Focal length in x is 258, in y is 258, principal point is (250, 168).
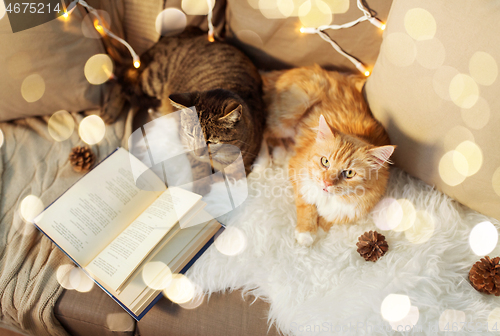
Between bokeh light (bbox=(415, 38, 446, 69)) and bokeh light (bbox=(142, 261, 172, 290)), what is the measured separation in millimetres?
1046

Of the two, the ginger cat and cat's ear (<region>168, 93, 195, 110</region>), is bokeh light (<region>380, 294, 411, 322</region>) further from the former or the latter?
cat's ear (<region>168, 93, 195, 110</region>)

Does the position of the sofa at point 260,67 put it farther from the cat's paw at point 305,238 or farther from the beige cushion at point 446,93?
the cat's paw at point 305,238

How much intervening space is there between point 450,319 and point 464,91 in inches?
25.6

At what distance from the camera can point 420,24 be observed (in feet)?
2.55

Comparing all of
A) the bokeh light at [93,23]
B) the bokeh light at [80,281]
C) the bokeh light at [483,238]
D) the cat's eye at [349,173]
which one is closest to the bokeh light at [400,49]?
the cat's eye at [349,173]

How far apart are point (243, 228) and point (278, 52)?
32.1 inches

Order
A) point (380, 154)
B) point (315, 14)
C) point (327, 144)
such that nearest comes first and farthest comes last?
point (380, 154) → point (327, 144) → point (315, 14)

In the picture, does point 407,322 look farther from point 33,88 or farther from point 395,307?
point 33,88

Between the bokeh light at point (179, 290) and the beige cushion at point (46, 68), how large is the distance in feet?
2.89

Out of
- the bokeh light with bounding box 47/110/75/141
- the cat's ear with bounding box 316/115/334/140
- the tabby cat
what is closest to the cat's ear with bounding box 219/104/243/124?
the tabby cat

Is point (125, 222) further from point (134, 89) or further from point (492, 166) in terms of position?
point (492, 166)

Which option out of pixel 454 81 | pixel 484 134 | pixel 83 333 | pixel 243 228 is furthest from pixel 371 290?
pixel 83 333

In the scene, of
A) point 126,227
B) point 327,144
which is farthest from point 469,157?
point 126,227

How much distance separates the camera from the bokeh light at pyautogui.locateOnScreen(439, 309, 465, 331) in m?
0.73
